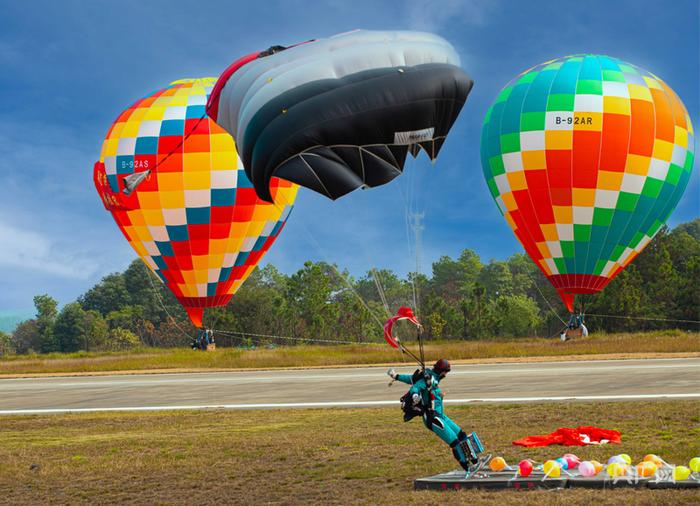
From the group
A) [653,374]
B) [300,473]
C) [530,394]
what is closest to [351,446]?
[300,473]

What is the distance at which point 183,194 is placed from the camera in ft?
146

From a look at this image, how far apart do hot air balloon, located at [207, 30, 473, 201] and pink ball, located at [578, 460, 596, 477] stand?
Answer: 7.01 metres

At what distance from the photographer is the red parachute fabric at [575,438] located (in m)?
16.0

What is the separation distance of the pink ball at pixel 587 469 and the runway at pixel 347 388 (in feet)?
37.5

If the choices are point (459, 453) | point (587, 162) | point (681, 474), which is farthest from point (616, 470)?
point (587, 162)

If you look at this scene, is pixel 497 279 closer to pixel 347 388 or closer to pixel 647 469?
pixel 347 388

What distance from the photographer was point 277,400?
2836 centimetres

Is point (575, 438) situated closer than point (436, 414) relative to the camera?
No

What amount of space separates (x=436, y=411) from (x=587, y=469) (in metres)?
2.41

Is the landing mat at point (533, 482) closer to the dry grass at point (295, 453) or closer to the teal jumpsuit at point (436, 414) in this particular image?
the dry grass at point (295, 453)

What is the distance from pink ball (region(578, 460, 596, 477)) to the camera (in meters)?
11.9

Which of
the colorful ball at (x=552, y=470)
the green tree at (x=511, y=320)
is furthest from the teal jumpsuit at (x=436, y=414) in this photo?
the green tree at (x=511, y=320)

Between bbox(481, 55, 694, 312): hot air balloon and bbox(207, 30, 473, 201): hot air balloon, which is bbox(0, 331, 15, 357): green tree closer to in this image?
bbox(481, 55, 694, 312): hot air balloon

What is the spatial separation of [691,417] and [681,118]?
29.6 m
